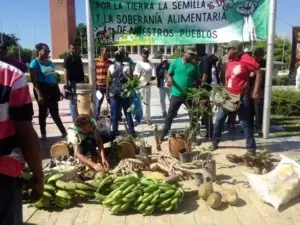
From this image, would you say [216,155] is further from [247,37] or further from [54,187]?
[54,187]

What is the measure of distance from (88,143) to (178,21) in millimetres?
3096

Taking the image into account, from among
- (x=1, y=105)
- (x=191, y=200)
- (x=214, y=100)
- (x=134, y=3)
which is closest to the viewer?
(x=1, y=105)

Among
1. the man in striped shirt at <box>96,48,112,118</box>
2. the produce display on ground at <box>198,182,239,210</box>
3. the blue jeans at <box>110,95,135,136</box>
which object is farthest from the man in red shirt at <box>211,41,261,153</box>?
the man in striped shirt at <box>96,48,112,118</box>

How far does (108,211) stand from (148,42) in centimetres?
376

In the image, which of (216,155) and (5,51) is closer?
(5,51)

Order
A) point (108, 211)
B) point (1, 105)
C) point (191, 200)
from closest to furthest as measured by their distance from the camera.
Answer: point (1, 105) → point (108, 211) → point (191, 200)

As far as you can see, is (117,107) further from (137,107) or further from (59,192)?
(59,192)

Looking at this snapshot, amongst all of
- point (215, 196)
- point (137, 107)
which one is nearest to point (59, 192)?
point (215, 196)

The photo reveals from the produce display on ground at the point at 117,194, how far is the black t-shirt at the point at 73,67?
4.02 m

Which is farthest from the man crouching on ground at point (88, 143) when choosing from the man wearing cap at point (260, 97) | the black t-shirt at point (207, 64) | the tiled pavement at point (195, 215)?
the man wearing cap at point (260, 97)

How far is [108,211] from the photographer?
3838 mm

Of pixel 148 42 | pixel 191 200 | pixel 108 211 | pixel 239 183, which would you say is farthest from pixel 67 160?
pixel 148 42

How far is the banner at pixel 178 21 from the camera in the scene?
6527mm

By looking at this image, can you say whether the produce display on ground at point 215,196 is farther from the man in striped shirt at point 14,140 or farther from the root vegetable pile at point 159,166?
the man in striped shirt at point 14,140
